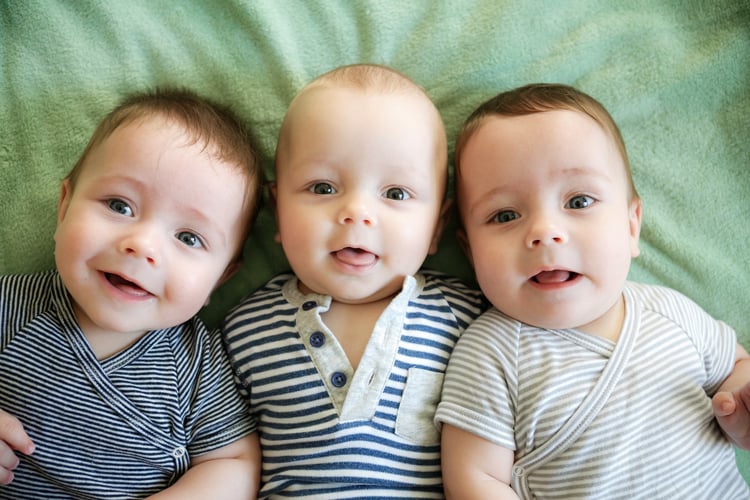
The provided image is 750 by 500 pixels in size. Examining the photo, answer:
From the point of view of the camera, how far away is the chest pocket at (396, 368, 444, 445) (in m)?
1.11

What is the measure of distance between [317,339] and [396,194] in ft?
0.93

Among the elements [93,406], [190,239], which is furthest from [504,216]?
[93,406]

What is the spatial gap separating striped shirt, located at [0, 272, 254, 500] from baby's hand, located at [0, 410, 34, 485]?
0.02 metres

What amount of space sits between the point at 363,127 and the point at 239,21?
426mm

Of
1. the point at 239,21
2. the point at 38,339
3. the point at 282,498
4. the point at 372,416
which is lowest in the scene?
the point at 282,498

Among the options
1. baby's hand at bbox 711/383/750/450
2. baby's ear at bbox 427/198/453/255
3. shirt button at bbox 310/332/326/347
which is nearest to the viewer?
baby's hand at bbox 711/383/750/450

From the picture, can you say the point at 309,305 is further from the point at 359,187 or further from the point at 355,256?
the point at 359,187

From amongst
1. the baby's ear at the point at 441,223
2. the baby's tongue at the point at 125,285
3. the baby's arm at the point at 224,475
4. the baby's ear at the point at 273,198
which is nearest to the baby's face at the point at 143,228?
the baby's tongue at the point at 125,285

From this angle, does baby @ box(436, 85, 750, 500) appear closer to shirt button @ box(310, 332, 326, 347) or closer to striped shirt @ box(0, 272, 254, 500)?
shirt button @ box(310, 332, 326, 347)

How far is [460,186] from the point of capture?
1.21m

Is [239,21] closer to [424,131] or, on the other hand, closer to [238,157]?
[238,157]

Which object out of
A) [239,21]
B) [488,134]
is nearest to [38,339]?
[239,21]

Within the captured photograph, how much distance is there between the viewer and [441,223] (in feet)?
4.12

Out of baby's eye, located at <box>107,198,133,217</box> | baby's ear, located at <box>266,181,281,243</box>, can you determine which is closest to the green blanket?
baby's ear, located at <box>266,181,281,243</box>
